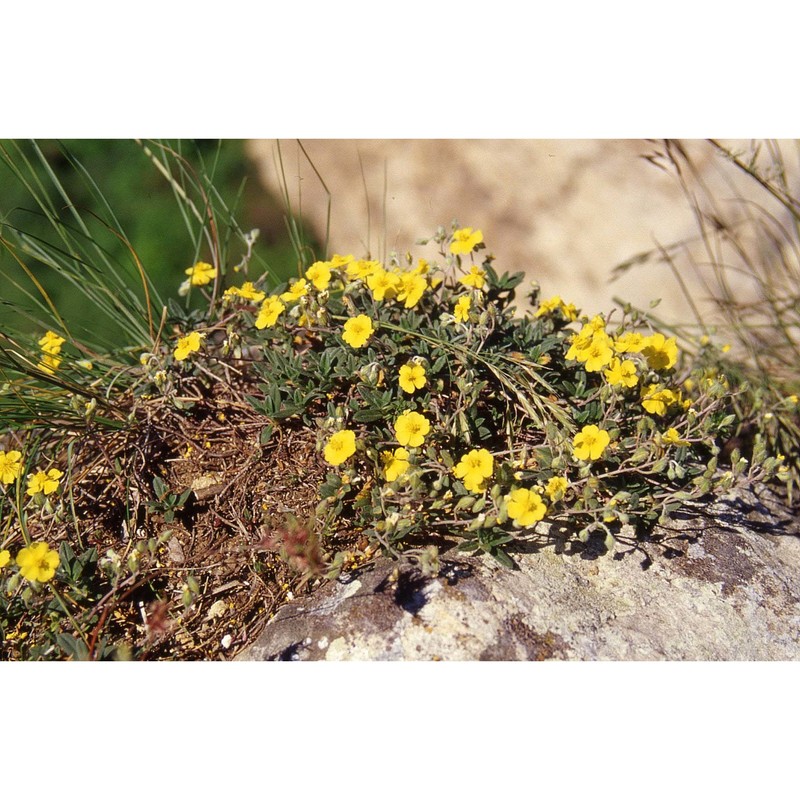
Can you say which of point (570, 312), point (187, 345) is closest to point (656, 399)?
point (570, 312)

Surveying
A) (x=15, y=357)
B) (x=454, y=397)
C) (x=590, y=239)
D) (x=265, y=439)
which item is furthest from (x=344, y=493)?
(x=590, y=239)

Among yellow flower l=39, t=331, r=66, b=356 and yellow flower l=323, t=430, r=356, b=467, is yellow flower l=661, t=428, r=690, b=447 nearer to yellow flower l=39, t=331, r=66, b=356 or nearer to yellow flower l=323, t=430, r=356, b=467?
yellow flower l=323, t=430, r=356, b=467

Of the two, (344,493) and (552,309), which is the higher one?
(552,309)

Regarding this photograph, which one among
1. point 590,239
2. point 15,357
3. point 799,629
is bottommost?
point 799,629

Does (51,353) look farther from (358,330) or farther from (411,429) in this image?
(411,429)

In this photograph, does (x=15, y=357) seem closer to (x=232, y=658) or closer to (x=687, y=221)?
(x=232, y=658)

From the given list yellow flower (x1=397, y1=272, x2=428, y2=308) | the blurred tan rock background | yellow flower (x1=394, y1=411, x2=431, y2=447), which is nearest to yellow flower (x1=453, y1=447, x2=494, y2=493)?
yellow flower (x1=394, y1=411, x2=431, y2=447)

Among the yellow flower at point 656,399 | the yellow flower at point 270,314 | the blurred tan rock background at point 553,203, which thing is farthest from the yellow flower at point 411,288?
the blurred tan rock background at point 553,203

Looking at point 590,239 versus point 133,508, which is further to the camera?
point 590,239
